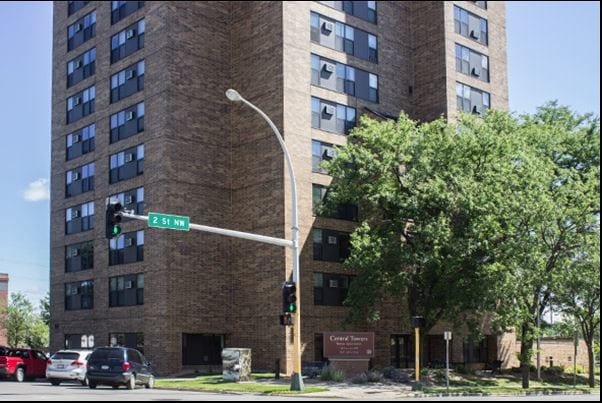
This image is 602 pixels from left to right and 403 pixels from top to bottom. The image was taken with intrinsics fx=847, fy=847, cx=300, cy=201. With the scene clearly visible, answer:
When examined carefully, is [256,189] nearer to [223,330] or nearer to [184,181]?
[184,181]

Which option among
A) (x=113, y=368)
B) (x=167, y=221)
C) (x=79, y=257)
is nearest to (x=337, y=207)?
(x=79, y=257)

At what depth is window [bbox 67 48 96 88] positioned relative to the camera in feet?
169

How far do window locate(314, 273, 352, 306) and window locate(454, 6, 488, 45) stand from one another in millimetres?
17418

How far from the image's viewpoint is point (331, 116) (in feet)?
152

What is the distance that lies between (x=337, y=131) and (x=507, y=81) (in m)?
14.3

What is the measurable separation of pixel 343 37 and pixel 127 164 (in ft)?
46.1

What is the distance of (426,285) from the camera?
3897cm

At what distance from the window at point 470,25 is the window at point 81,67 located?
22206 mm

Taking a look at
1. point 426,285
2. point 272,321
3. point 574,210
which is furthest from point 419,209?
point 272,321

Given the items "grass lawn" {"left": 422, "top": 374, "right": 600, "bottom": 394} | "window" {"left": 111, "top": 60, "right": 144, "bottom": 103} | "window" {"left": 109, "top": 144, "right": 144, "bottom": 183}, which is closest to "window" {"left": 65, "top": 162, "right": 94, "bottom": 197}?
"window" {"left": 109, "top": 144, "right": 144, "bottom": 183}

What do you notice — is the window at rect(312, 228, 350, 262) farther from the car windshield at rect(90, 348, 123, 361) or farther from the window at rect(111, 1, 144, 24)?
the car windshield at rect(90, 348, 123, 361)

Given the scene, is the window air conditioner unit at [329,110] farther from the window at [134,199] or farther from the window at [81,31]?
the window at [81,31]

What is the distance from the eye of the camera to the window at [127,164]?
150ft

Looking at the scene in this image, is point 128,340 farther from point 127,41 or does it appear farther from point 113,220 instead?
point 113,220
